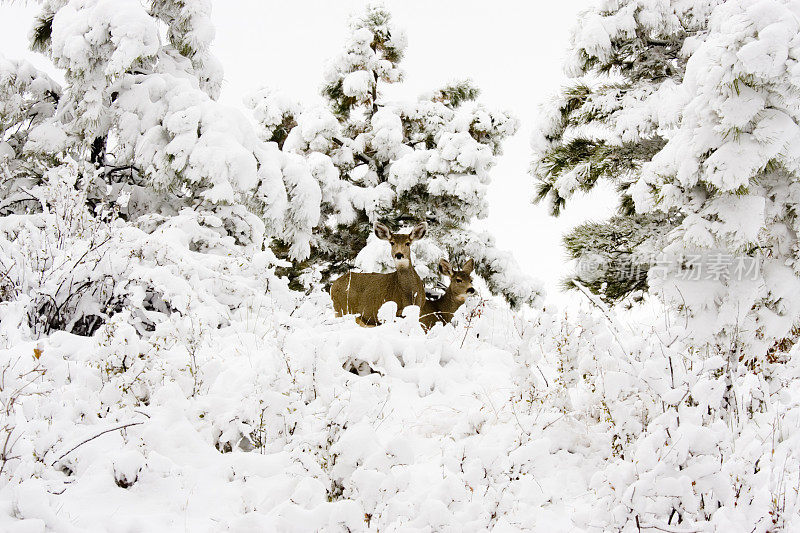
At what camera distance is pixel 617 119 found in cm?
1126

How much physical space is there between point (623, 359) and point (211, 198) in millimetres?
5317

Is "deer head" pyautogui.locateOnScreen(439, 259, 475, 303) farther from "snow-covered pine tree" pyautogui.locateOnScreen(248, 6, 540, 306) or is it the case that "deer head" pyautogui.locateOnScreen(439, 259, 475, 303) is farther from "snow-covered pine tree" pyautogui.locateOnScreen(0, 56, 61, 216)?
"snow-covered pine tree" pyautogui.locateOnScreen(0, 56, 61, 216)

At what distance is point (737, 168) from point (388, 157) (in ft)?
35.4

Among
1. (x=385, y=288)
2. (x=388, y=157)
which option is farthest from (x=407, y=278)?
(x=388, y=157)

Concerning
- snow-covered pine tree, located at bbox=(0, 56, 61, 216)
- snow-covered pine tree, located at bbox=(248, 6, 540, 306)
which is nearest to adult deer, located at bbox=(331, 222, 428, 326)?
snow-covered pine tree, located at bbox=(248, 6, 540, 306)

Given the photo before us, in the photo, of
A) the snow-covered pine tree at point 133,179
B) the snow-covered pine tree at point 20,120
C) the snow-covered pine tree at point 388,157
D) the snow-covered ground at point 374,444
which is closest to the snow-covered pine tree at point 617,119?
the snow-covered pine tree at point 388,157

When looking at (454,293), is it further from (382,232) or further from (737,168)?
(737,168)

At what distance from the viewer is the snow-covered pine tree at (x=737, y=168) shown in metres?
6.05

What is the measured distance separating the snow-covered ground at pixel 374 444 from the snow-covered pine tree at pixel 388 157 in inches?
358

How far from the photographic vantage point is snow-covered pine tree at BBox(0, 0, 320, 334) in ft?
17.0

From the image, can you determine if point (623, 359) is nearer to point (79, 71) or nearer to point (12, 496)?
point (12, 496)

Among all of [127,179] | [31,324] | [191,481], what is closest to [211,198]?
[127,179]

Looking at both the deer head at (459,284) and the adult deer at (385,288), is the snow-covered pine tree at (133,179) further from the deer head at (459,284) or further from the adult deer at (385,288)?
the deer head at (459,284)

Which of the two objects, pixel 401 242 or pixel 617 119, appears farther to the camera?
pixel 617 119
